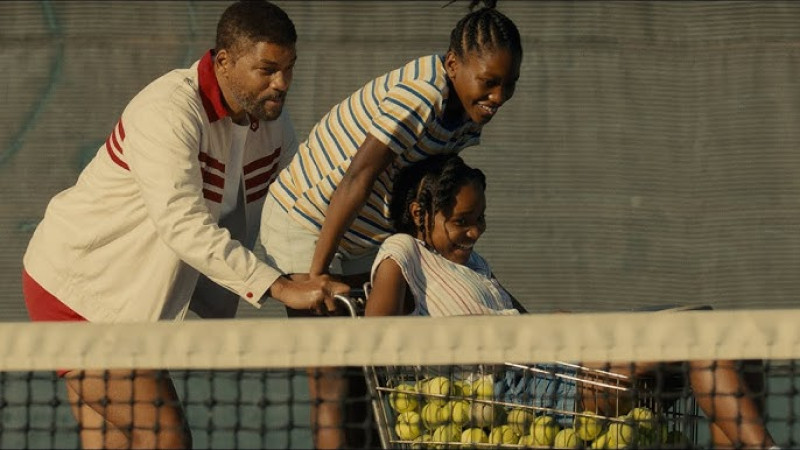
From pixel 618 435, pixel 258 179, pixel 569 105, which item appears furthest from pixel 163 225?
pixel 569 105

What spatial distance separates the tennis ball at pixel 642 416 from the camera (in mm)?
3287

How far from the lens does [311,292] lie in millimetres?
3467

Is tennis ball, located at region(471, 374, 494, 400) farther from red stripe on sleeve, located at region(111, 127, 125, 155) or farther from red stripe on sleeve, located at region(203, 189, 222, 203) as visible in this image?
red stripe on sleeve, located at region(111, 127, 125, 155)

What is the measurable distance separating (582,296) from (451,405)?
146 inches

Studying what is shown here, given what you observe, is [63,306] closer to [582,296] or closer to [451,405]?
[451,405]

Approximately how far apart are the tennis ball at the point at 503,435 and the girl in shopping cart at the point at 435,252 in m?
0.43

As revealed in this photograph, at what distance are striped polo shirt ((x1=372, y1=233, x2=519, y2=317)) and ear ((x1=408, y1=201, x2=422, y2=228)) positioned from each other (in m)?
0.05

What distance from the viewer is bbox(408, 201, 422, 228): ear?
3799mm

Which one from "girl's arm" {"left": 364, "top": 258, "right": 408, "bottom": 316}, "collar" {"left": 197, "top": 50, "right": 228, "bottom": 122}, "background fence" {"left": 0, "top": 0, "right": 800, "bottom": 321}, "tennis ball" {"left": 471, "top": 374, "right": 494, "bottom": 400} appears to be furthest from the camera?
"background fence" {"left": 0, "top": 0, "right": 800, "bottom": 321}

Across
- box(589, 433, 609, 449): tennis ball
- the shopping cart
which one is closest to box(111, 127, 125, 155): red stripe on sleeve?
the shopping cart

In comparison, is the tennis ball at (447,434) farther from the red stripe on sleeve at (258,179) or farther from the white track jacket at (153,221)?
the red stripe on sleeve at (258,179)

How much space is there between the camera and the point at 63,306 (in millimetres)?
3758

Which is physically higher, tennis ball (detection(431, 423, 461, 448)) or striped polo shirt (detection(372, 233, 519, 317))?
striped polo shirt (detection(372, 233, 519, 317))

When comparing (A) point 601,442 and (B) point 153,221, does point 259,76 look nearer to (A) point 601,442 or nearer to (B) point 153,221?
(B) point 153,221
